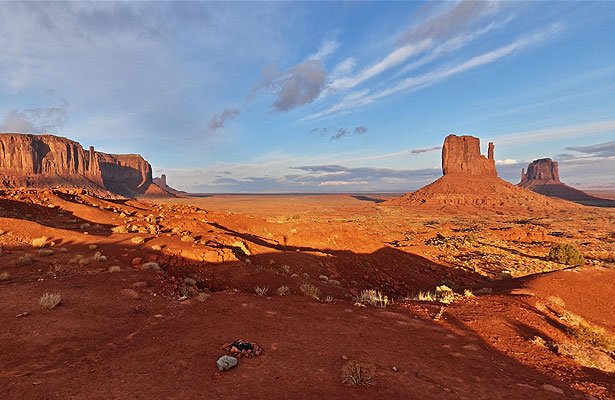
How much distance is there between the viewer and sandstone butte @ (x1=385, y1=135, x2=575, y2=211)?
9931 cm

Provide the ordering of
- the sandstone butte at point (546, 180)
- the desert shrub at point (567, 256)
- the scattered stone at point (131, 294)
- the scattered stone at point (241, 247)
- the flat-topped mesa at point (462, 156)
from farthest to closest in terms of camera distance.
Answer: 1. the sandstone butte at point (546, 180)
2. the flat-topped mesa at point (462, 156)
3. the desert shrub at point (567, 256)
4. the scattered stone at point (241, 247)
5. the scattered stone at point (131, 294)

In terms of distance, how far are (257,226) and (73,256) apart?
16557 mm

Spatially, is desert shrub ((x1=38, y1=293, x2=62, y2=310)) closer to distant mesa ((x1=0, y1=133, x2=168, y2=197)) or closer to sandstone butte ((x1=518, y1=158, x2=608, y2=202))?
distant mesa ((x1=0, y1=133, x2=168, y2=197))

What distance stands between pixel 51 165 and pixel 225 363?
166227 millimetres

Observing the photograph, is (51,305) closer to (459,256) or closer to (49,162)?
(459,256)

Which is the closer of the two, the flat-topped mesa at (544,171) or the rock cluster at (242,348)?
the rock cluster at (242,348)

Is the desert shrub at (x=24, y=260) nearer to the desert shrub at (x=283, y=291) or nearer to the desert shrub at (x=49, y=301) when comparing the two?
the desert shrub at (x=49, y=301)

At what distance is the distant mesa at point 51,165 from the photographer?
121 metres

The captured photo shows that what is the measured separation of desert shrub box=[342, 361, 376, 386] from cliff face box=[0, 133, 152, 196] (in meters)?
135

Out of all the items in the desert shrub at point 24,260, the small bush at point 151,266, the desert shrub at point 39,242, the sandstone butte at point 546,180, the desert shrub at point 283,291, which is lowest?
the desert shrub at point 283,291

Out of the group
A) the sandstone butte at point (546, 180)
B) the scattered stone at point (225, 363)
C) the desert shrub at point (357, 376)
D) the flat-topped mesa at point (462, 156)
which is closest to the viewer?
the desert shrub at point (357, 376)

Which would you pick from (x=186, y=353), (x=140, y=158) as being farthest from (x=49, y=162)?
(x=186, y=353)

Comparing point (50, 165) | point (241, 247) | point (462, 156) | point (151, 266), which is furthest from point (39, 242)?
point (50, 165)

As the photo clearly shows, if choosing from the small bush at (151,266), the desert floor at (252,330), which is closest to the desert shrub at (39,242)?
the desert floor at (252,330)
